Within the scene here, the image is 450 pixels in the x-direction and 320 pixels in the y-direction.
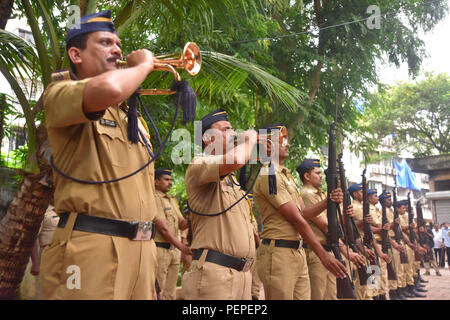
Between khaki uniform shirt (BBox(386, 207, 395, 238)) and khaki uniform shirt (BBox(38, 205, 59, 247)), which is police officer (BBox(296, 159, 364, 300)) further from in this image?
khaki uniform shirt (BBox(386, 207, 395, 238))

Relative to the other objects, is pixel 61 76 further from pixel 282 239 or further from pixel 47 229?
pixel 47 229

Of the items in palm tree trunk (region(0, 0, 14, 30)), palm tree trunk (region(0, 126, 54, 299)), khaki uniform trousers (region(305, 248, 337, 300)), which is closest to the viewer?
palm tree trunk (region(0, 126, 54, 299))

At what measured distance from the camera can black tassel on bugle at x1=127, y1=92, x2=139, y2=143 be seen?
7.54ft

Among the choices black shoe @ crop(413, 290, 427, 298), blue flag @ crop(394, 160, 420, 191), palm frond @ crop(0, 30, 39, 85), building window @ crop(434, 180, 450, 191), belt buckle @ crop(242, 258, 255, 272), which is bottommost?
black shoe @ crop(413, 290, 427, 298)

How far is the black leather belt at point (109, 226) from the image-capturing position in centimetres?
206

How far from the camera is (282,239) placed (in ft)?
14.7

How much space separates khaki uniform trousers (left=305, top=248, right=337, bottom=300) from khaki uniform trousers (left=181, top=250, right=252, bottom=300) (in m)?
2.40

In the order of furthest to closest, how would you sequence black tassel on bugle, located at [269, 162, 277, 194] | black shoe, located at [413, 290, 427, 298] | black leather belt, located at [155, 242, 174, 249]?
black shoe, located at [413, 290, 427, 298], black leather belt, located at [155, 242, 174, 249], black tassel on bugle, located at [269, 162, 277, 194]

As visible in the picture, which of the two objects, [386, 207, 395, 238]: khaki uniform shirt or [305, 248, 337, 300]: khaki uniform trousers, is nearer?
[305, 248, 337, 300]: khaki uniform trousers

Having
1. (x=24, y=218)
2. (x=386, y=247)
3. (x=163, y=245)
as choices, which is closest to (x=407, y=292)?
(x=386, y=247)

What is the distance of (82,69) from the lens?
229cm

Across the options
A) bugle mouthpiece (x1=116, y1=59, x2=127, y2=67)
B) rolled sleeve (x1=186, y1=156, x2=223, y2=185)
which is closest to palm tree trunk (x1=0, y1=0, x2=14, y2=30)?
rolled sleeve (x1=186, y1=156, x2=223, y2=185)
